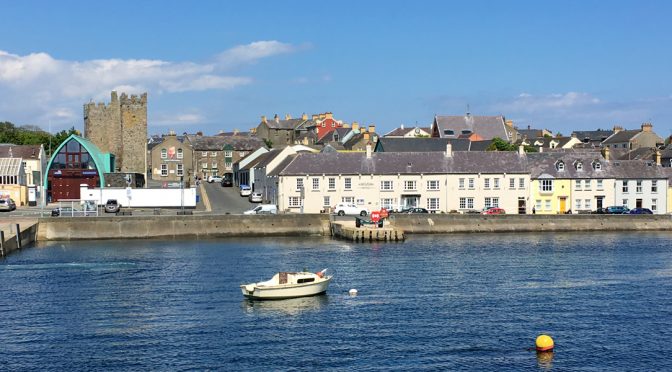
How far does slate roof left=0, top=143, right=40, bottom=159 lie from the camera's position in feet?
379

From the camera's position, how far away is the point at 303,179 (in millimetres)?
98562

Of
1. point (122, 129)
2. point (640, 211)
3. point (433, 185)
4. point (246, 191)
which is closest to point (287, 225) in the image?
point (433, 185)

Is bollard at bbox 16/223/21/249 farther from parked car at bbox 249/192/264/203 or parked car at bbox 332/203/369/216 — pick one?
parked car at bbox 249/192/264/203

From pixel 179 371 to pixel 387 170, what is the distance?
6512cm

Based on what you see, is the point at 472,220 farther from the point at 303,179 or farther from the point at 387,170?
the point at 303,179

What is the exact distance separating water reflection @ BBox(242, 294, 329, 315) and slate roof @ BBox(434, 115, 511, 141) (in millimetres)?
102665

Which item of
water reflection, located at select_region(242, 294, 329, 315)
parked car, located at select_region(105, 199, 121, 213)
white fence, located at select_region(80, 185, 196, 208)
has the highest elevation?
white fence, located at select_region(80, 185, 196, 208)

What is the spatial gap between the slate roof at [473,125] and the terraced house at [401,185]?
2037 inches

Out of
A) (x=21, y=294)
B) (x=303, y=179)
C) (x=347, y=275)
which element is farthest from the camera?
(x=303, y=179)

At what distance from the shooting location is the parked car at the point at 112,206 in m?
94.8

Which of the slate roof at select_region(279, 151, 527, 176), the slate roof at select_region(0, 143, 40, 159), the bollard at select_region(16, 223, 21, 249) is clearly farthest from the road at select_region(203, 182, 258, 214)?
the bollard at select_region(16, 223, 21, 249)

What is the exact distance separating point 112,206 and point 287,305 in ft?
162

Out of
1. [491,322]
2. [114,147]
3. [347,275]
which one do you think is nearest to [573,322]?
[491,322]

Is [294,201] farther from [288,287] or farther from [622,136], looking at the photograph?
[622,136]
